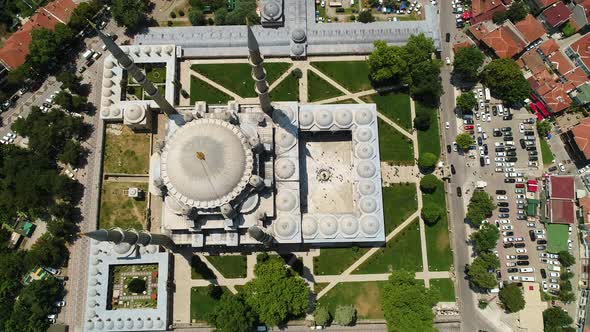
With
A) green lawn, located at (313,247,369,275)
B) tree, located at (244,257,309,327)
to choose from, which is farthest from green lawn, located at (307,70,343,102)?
tree, located at (244,257,309,327)

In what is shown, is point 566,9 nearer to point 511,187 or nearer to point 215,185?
point 511,187

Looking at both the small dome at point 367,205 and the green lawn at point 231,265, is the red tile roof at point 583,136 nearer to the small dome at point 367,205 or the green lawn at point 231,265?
the small dome at point 367,205

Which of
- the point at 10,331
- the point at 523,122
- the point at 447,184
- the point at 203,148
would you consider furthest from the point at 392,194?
the point at 10,331

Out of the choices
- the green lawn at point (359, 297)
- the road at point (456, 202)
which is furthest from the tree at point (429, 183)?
the green lawn at point (359, 297)

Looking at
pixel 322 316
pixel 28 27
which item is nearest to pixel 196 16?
pixel 28 27

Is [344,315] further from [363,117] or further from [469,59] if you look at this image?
[469,59]
